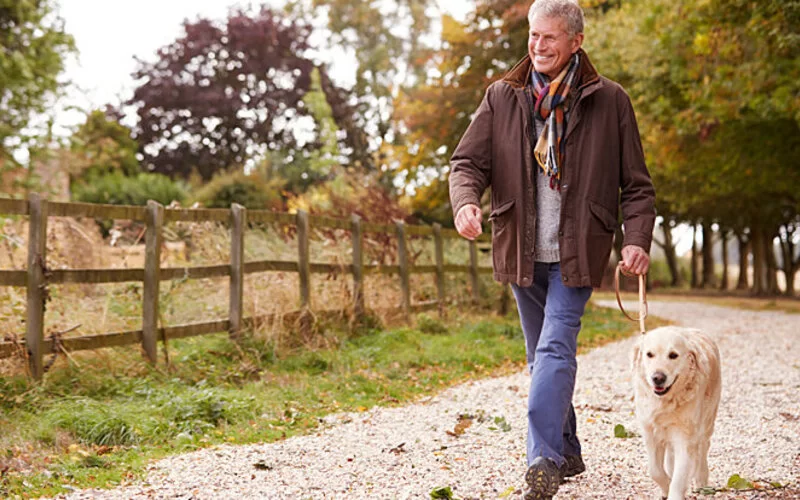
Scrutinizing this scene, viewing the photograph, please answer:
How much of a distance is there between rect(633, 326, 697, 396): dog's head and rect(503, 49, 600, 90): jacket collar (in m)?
1.12

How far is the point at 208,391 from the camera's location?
21.2 ft

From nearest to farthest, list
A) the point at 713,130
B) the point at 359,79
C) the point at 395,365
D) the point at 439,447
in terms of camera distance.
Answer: the point at 439,447 < the point at 395,365 < the point at 713,130 < the point at 359,79

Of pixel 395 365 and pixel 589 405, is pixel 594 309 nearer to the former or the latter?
pixel 395 365

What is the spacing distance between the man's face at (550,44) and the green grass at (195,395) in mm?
2952

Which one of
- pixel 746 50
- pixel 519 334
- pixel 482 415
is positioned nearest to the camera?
pixel 482 415

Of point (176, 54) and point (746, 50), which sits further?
point (176, 54)

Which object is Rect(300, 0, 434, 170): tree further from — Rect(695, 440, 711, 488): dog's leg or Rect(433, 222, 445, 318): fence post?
Rect(695, 440, 711, 488): dog's leg

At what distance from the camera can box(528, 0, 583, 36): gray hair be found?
374cm

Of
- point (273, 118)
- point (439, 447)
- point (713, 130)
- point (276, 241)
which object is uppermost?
point (273, 118)

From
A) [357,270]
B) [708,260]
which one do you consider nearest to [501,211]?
[357,270]

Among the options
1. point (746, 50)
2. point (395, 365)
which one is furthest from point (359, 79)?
point (395, 365)

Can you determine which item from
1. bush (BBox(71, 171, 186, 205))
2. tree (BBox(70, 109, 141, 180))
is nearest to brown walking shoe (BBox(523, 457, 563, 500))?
bush (BBox(71, 171, 186, 205))

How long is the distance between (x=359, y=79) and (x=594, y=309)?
1650 cm

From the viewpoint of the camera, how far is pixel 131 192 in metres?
22.9
